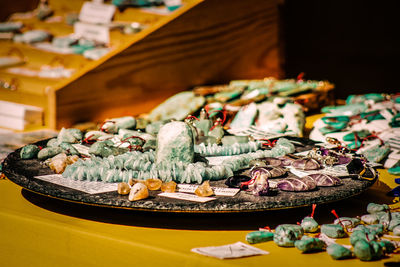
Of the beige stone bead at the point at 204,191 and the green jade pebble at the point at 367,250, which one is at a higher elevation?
the beige stone bead at the point at 204,191

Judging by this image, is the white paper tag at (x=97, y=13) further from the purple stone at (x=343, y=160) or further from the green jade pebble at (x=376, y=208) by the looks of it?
the green jade pebble at (x=376, y=208)

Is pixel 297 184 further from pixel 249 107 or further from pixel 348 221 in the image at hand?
pixel 249 107

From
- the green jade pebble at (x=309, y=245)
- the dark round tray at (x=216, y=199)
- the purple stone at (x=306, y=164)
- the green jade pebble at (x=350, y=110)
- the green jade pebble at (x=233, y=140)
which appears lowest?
the green jade pebble at (x=309, y=245)

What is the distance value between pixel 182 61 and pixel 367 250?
6.00 ft

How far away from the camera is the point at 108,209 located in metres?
1.25

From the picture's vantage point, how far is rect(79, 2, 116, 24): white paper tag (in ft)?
10.0

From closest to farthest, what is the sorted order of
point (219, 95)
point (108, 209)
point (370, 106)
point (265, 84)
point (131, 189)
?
point (131, 189) → point (108, 209) → point (370, 106) → point (219, 95) → point (265, 84)

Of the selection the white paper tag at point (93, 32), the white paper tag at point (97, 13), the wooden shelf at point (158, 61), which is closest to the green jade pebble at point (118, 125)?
the wooden shelf at point (158, 61)

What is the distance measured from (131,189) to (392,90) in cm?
245

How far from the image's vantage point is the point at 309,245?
102 centimetres

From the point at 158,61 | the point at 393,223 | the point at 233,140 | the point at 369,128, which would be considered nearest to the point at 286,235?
the point at 393,223

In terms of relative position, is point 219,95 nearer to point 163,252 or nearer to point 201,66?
point 201,66

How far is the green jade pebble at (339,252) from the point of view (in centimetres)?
99

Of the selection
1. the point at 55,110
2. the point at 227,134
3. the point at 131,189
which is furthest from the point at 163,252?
the point at 55,110
